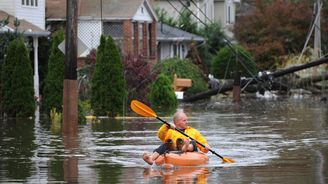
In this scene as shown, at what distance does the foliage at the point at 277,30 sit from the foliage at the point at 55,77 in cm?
3082

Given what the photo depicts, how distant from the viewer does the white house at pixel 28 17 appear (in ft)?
134

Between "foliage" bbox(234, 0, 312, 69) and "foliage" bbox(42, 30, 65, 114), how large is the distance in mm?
30822

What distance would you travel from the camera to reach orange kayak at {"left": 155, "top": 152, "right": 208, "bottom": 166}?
60.2 ft

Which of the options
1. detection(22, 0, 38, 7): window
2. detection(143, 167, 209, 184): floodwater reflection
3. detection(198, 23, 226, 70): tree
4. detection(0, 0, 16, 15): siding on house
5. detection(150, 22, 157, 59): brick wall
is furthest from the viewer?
detection(198, 23, 226, 70): tree

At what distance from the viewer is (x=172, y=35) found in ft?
206

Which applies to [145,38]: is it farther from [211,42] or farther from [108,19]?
[211,42]

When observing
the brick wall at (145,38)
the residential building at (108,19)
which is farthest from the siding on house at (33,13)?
the brick wall at (145,38)

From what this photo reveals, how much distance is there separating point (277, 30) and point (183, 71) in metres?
15.3

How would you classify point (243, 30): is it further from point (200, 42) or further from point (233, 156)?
point (233, 156)

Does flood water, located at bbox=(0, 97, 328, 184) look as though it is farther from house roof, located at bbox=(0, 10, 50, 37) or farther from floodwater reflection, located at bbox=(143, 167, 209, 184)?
house roof, located at bbox=(0, 10, 50, 37)

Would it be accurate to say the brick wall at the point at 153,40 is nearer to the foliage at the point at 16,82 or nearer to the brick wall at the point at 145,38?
the brick wall at the point at 145,38

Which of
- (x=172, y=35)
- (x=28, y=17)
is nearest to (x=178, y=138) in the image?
(x=28, y=17)

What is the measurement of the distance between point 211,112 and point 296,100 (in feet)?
37.2

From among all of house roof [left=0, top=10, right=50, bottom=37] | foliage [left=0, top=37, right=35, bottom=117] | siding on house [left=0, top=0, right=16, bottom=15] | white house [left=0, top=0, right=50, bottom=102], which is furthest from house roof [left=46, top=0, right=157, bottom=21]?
foliage [left=0, top=37, right=35, bottom=117]
